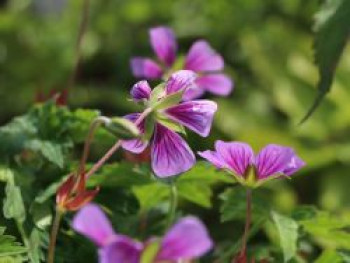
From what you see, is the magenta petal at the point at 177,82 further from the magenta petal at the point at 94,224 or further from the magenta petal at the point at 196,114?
the magenta petal at the point at 94,224

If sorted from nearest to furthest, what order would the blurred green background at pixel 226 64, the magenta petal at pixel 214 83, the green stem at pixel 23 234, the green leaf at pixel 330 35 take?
1. the green stem at pixel 23 234
2. the green leaf at pixel 330 35
3. the magenta petal at pixel 214 83
4. the blurred green background at pixel 226 64

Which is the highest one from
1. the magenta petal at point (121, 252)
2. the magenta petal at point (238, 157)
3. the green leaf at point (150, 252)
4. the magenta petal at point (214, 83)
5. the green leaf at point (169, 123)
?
the green leaf at point (169, 123)

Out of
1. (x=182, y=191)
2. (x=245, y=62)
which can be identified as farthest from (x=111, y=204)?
(x=245, y=62)

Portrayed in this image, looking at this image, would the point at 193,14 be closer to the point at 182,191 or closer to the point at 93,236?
the point at 182,191

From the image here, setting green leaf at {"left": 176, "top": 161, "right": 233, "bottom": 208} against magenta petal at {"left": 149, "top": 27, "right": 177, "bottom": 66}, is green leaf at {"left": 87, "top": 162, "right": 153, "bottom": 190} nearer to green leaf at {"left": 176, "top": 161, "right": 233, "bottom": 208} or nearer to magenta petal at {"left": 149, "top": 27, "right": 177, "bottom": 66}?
green leaf at {"left": 176, "top": 161, "right": 233, "bottom": 208}

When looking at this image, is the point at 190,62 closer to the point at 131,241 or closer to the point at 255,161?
the point at 255,161

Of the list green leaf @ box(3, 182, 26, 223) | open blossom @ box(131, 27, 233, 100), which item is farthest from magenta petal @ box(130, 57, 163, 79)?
green leaf @ box(3, 182, 26, 223)

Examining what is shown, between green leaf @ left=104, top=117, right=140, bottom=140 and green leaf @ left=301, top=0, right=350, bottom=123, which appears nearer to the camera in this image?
green leaf @ left=104, top=117, right=140, bottom=140

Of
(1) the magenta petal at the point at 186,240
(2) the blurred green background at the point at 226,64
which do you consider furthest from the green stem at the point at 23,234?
(2) the blurred green background at the point at 226,64
